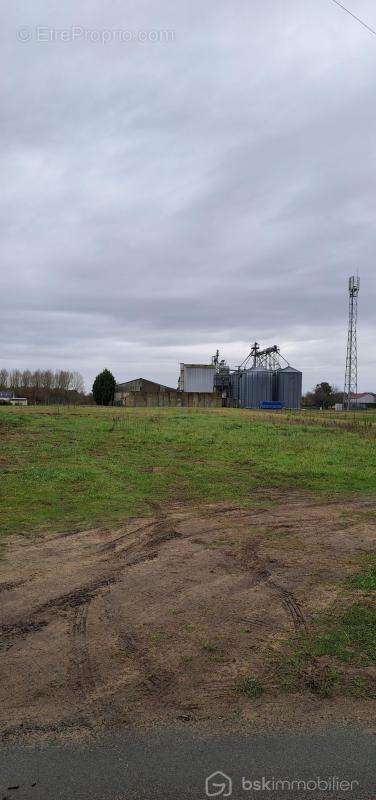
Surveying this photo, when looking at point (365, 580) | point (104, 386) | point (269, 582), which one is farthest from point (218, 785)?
point (104, 386)

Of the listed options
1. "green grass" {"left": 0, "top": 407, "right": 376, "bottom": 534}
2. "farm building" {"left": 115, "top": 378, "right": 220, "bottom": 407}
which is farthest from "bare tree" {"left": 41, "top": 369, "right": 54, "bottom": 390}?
"green grass" {"left": 0, "top": 407, "right": 376, "bottom": 534}

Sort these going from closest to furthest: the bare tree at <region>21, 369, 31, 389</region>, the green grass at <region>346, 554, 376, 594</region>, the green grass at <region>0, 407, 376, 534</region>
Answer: the green grass at <region>346, 554, 376, 594</region> → the green grass at <region>0, 407, 376, 534</region> → the bare tree at <region>21, 369, 31, 389</region>

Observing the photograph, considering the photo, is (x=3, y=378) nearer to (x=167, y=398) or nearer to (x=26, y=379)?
(x=26, y=379)

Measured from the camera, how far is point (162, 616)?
17.6 feet

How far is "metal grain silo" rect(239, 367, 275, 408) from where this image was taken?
6334cm

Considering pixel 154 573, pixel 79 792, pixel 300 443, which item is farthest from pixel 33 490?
pixel 300 443

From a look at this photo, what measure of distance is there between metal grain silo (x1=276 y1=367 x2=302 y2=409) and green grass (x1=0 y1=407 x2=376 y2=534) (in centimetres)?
4057

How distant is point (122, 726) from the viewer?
3.62m

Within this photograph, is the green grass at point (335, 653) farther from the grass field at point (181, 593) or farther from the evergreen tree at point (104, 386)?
the evergreen tree at point (104, 386)

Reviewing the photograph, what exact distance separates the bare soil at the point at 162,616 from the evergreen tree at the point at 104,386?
51728 mm

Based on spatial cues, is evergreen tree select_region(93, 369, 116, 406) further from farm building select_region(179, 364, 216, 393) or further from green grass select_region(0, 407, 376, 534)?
green grass select_region(0, 407, 376, 534)

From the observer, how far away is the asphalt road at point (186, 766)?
3.07 meters

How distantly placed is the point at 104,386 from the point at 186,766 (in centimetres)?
5787

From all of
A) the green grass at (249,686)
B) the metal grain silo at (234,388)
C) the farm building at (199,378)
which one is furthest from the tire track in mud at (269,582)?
the farm building at (199,378)
